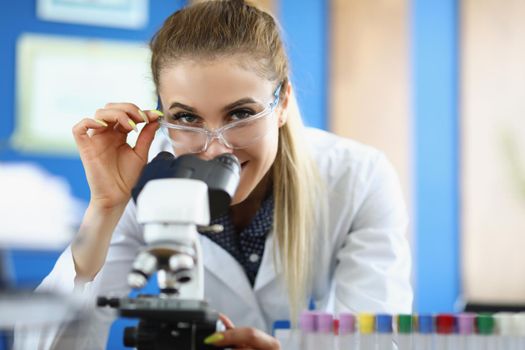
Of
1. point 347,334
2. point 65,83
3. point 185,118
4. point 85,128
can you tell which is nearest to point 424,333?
point 347,334

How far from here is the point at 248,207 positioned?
2096 millimetres

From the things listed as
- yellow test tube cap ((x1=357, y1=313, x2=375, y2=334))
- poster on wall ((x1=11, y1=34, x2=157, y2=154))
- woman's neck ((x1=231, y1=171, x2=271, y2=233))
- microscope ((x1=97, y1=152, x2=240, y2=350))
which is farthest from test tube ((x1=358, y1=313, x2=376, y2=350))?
poster on wall ((x1=11, y1=34, x2=157, y2=154))

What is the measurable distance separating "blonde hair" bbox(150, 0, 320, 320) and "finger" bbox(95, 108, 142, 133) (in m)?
0.17

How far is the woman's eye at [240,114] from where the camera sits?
5.43 feet

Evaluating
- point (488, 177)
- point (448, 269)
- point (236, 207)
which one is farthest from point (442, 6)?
point (236, 207)

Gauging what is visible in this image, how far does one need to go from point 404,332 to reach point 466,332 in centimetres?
10

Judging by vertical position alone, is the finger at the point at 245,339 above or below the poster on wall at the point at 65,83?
below

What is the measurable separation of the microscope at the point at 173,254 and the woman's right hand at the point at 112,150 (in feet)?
1.98

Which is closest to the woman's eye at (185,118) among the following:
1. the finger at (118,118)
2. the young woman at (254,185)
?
the young woman at (254,185)

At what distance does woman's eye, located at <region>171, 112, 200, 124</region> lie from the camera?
1.66 meters

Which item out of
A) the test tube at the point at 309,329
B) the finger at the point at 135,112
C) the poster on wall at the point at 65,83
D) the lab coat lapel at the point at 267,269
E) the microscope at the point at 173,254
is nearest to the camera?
the microscope at the point at 173,254

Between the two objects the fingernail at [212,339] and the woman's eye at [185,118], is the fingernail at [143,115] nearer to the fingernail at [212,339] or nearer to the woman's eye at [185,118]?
the woman's eye at [185,118]

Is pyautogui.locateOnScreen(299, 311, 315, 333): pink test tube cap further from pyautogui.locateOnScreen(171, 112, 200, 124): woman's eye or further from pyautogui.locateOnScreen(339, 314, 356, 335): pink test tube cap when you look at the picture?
pyautogui.locateOnScreen(171, 112, 200, 124): woman's eye

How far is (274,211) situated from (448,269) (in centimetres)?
195
